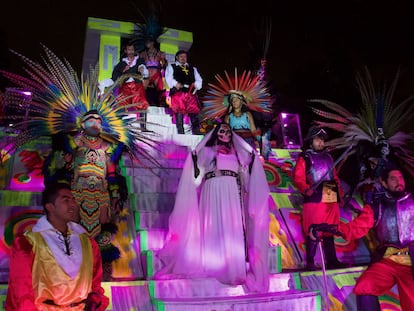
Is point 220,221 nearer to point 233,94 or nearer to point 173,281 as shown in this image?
point 173,281

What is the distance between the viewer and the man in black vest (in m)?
7.67

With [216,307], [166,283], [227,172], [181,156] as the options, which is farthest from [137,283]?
[181,156]

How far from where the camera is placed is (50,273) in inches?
116

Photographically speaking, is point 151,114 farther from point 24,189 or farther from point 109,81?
point 24,189

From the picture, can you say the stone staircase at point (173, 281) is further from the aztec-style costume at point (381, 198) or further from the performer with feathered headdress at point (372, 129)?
the performer with feathered headdress at point (372, 129)

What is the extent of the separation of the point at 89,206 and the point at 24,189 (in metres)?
1.69

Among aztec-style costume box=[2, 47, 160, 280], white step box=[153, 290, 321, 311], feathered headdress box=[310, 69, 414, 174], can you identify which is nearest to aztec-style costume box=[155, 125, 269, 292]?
white step box=[153, 290, 321, 311]

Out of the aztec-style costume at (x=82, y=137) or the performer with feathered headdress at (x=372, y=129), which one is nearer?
the aztec-style costume at (x=82, y=137)

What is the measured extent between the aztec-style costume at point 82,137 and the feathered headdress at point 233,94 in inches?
65.1

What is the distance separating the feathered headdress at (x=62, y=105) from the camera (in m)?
4.71

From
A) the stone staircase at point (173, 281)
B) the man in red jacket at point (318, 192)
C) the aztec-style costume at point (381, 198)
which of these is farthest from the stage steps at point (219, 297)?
the man in red jacket at point (318, 192)

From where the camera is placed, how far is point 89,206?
4438mm

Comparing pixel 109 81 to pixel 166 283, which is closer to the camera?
pixel 166 283

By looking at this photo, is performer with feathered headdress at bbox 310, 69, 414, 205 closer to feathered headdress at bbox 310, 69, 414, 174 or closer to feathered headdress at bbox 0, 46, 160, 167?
feathered headdress at bbox 310, 69, 414, 174
